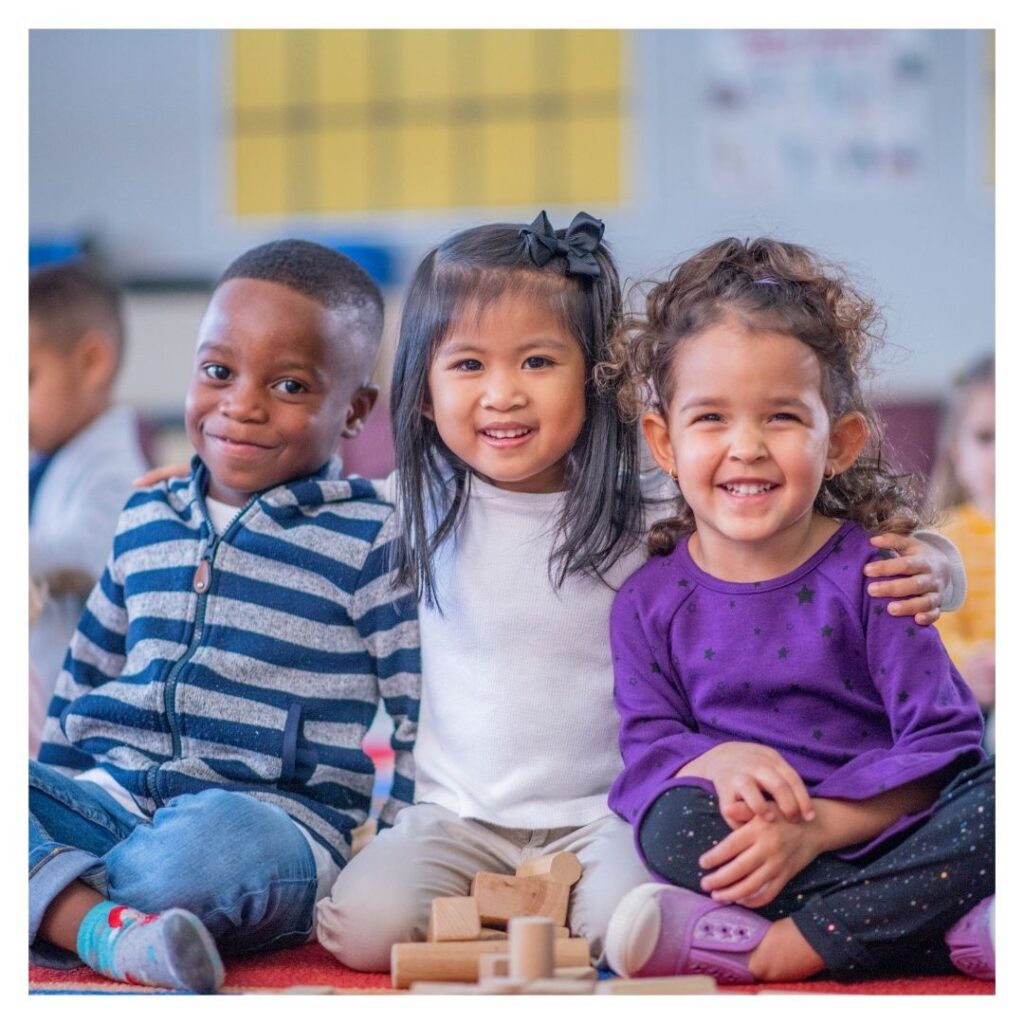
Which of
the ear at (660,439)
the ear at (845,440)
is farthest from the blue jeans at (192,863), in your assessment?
the ear at (845,440)

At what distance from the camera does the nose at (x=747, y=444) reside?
1106mm

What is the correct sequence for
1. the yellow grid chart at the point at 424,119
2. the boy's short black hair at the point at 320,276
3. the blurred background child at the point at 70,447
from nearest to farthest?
the boy's short black hair at the point at 320,276
the blurred background child at the point at 70,447
the yellow grid chart at the point at 424,119

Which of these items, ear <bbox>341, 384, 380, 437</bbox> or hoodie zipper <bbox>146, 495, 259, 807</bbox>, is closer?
hoodie zipper <bbox>146, 495, 259, 807</bbox>

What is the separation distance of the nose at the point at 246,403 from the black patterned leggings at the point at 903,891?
1.87 ft

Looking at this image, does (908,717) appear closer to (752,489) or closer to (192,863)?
(752,489)

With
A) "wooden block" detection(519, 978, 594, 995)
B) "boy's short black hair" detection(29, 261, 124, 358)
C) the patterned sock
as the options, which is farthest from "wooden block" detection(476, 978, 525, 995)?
"boy's short black hair" detection(29, 261, 124, 358)

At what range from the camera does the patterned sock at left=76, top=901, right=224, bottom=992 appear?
101 cm

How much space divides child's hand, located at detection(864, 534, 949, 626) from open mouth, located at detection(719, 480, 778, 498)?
11 cm

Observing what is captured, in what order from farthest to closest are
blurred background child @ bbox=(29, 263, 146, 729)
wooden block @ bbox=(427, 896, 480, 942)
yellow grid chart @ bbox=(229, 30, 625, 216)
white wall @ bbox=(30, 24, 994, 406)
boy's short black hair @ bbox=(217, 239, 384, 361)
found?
yellow grid chart @ bbox=(229, 30, 625, 216), white wall @ bbox=(30, 24, 994, 406), blurred background child @ bbox=(29, 263, 146, 729), boy's short black hair @ bbox=(217, 239, 384, 361), wooden block @ bbox=(427, 896, 480, 942)

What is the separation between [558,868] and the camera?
1.14m

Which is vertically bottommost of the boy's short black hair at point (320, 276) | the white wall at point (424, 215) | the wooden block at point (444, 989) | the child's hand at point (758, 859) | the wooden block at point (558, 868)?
the wooden block at point (444, 989)

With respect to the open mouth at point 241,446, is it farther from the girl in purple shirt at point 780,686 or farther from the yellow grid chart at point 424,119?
the yellow grid chart at point 424,119

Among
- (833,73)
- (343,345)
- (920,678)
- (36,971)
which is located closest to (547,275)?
(343,345)

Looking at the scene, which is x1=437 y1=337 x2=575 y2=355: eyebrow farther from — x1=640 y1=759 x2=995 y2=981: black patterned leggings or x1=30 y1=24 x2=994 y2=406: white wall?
x1=30 y1=24 x2=994 y2=406: white wall
